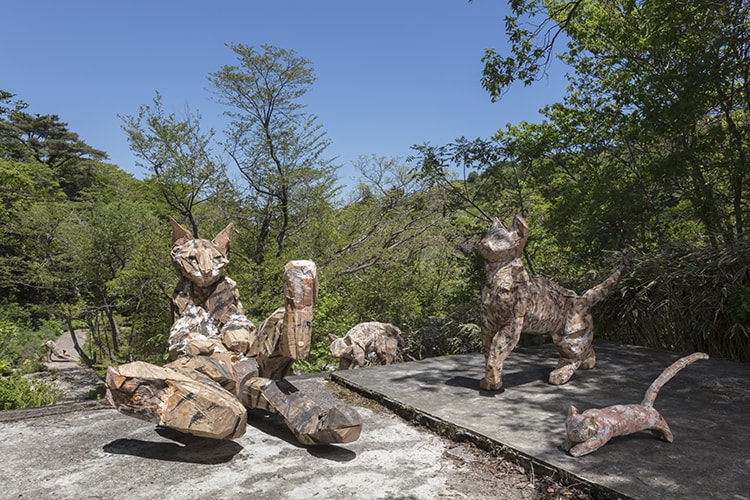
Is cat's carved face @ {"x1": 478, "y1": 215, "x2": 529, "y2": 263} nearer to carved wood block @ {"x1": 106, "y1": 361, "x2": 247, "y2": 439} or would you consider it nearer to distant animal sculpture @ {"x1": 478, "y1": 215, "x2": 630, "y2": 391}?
distant animal sculpture @ {"x1": 478, "y1": 215, "x2": 630, "y2": 391}

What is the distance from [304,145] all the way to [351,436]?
1044cm

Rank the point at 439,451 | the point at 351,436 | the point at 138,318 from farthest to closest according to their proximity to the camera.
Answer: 1. the point at 138,318
2. the point at 439,451
3. the point at 351,436

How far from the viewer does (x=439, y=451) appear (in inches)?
123

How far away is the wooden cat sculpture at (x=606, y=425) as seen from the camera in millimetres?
2822

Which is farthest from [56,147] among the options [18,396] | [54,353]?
[18,396]

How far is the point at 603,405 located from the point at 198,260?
319cm

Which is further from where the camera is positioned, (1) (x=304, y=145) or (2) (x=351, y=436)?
(1) (x=304, y=145)

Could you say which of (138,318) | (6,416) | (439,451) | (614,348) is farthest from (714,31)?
(138,318)

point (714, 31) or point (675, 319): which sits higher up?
point (714, 31)

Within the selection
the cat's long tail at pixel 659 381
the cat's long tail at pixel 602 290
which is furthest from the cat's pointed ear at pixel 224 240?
the cat's long tail at pixel 602 290

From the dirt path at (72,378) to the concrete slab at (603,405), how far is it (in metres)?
11.8

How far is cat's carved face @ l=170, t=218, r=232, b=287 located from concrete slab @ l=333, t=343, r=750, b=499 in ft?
5.48

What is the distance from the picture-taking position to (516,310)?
4.09 meters

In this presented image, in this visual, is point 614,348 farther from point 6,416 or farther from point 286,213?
point 286,213
